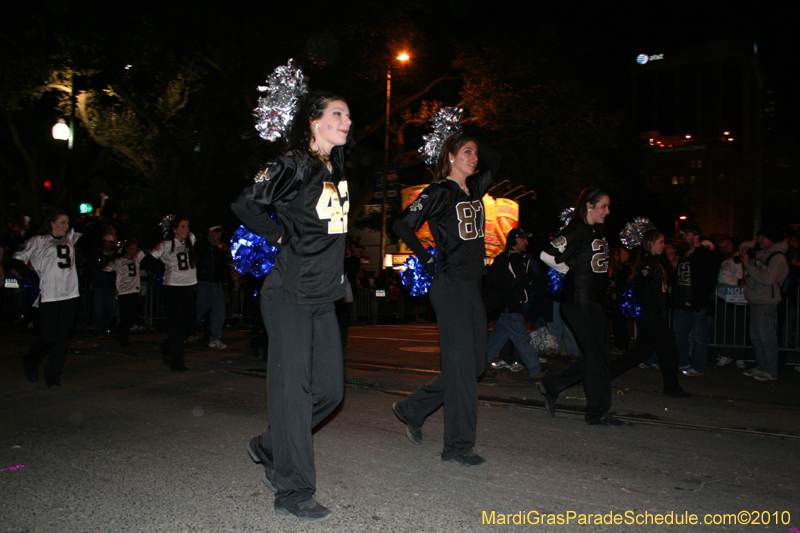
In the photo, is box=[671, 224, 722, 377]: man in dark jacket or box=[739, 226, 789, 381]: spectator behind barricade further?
box=[671, 224, 722, 377]: man in dark jacket

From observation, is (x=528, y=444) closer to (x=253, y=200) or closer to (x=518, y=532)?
(x=518, y=532)

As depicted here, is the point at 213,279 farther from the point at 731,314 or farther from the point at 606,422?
the point at 731,314

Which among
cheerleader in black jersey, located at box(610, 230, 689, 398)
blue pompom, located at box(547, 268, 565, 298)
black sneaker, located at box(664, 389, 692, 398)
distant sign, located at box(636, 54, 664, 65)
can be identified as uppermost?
distant sign, located at box(636, 54, 664, 65)

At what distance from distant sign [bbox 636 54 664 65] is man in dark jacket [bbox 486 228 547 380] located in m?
140

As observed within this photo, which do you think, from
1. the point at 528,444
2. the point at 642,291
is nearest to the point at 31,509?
the point at 528,444

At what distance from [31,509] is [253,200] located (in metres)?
1.95

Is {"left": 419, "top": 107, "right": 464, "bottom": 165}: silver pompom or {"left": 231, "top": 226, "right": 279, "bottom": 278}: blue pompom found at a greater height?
{"left": 419, "top": 107, "right": 464, "bottom": 165}: silver pompom

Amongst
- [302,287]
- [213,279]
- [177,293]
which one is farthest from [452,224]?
[213,279]

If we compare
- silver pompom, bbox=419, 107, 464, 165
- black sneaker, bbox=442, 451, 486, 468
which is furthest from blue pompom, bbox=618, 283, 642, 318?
black sneaker, bbox=442, 451, 486, 468

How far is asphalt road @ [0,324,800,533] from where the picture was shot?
10.7 feet

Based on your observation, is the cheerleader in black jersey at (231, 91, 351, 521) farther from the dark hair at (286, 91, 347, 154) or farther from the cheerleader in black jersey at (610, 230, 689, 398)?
the cheerleader in black jersey at (610, 230, 689, 398)

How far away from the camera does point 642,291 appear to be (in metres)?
6.84

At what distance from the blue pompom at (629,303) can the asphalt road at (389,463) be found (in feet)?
2.81

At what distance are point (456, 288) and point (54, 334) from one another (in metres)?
4.90
